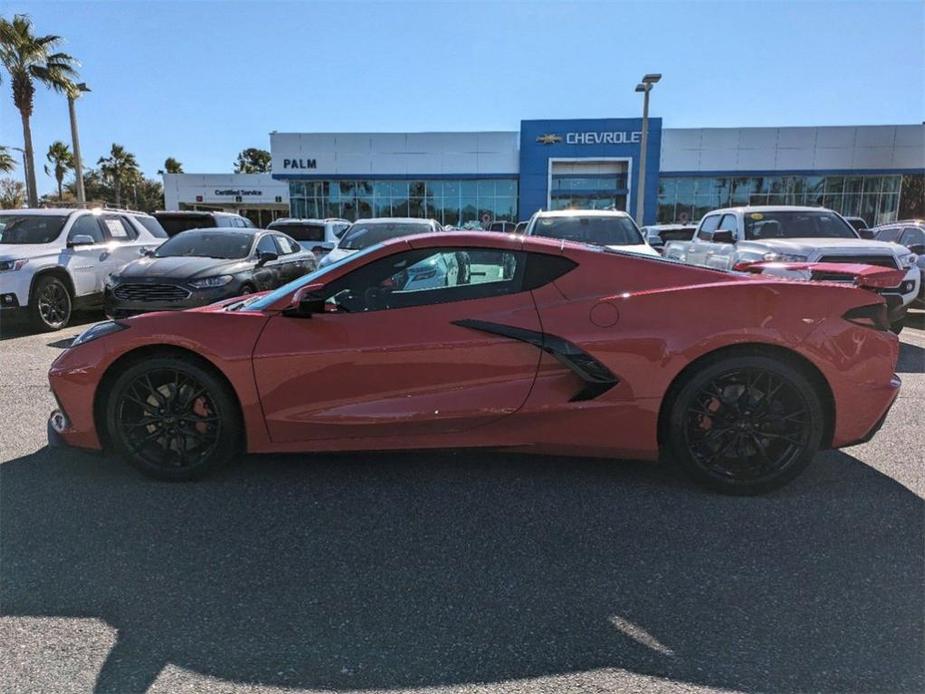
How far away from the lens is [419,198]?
34500mm

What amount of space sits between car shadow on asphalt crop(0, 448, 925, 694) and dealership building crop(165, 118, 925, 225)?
30929 millimetres

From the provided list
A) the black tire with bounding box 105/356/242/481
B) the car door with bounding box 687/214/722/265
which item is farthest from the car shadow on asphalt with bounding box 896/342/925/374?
the black tire with bounding box 105/356/242/481

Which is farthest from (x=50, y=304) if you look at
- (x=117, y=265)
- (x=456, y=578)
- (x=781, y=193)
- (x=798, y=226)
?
(x=781, y=193)

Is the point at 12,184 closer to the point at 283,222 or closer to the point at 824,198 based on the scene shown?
the point at 283,222

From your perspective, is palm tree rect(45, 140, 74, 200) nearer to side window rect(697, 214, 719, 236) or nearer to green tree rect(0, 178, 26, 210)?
green tree rect(0, 178, 26, 210)

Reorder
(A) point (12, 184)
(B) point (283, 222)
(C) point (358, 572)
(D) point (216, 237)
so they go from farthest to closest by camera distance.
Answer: (A) point (12, 184) < (B) point (283, 222) < (D) point (216, 237) < (C) point (358, 572)

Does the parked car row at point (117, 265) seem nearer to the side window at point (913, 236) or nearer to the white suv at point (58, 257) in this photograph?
the white suv at point (58, 257)

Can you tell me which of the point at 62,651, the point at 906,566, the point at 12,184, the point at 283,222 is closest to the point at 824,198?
the point at 283,222

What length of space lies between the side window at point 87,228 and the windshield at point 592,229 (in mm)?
7138

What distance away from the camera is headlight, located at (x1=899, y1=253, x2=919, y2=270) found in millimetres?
8308

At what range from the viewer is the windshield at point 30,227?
9.43 metres

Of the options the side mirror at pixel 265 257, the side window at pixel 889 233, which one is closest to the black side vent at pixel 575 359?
the side mirror at pixel 265 257

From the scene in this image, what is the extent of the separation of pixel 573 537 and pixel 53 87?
3234cm

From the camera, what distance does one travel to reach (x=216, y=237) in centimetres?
939
